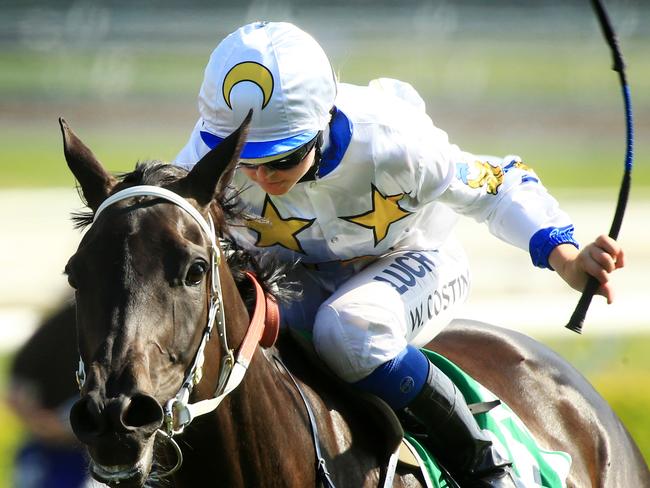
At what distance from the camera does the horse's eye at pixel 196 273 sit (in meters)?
2.37

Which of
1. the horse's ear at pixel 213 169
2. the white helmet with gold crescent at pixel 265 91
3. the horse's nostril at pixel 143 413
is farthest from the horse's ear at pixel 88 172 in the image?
the horse's nostril at pixel 143 413

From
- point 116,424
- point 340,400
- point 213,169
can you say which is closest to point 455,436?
point 340,400

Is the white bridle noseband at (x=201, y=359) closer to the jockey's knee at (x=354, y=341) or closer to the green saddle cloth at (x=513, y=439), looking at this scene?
the jockey's knee at (x=354, y=341)

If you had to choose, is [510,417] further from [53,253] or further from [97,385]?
[53,253]

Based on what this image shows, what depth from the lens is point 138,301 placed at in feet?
7.47

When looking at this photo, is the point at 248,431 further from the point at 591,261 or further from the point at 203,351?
the point at 591,261

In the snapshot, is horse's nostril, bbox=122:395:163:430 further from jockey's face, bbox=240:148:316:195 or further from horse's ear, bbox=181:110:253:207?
jockey's face, bbox=240:148:316:195

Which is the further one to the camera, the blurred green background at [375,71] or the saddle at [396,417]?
the blurred green background at [375,71]

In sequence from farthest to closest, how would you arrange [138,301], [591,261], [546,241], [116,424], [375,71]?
[375,71] → [546,241] → [591,261] → [138,301] → [116,424]

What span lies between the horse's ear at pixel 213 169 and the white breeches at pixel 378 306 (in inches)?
24.7

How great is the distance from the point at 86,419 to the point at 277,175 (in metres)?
0.96

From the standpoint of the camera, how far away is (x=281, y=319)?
3197 mm

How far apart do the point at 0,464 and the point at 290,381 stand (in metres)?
3.20

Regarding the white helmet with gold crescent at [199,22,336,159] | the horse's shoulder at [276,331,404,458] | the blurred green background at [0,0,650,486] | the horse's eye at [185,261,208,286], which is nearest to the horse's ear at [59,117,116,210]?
the horse's eye at [185,261,208,286]
